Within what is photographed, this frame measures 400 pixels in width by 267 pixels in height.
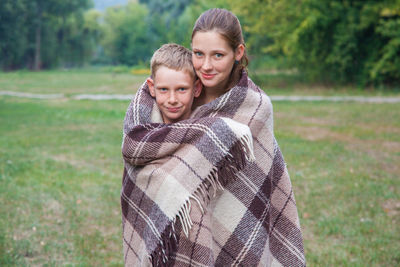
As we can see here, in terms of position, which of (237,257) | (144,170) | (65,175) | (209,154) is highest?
(209,154)

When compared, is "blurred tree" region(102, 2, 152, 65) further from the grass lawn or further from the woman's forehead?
the woman's forehead

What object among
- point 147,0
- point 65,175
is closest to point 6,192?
point 65,175

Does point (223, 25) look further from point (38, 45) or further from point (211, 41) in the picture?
point (38, 45)

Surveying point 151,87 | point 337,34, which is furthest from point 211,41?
point 337,34

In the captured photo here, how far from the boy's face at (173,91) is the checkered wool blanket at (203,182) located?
0.27ft

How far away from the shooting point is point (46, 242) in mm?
4934

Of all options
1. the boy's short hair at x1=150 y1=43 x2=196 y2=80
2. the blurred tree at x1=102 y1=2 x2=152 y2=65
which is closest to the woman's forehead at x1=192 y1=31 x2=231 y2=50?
the boy's short hair at x1=150 y1=43 x2=196 y2=80

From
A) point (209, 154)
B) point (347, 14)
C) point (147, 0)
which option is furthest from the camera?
point (147, 0)

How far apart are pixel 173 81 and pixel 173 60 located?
12 centimetres

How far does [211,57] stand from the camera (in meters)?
2.60

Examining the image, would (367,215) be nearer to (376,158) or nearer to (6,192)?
(376,158)

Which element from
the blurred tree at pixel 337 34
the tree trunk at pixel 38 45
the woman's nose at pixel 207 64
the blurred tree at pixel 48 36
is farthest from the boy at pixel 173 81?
the tree trunk at pixel 38 45

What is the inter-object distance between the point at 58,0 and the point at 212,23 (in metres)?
49.2

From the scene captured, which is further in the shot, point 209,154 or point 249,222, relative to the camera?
point 249,222
